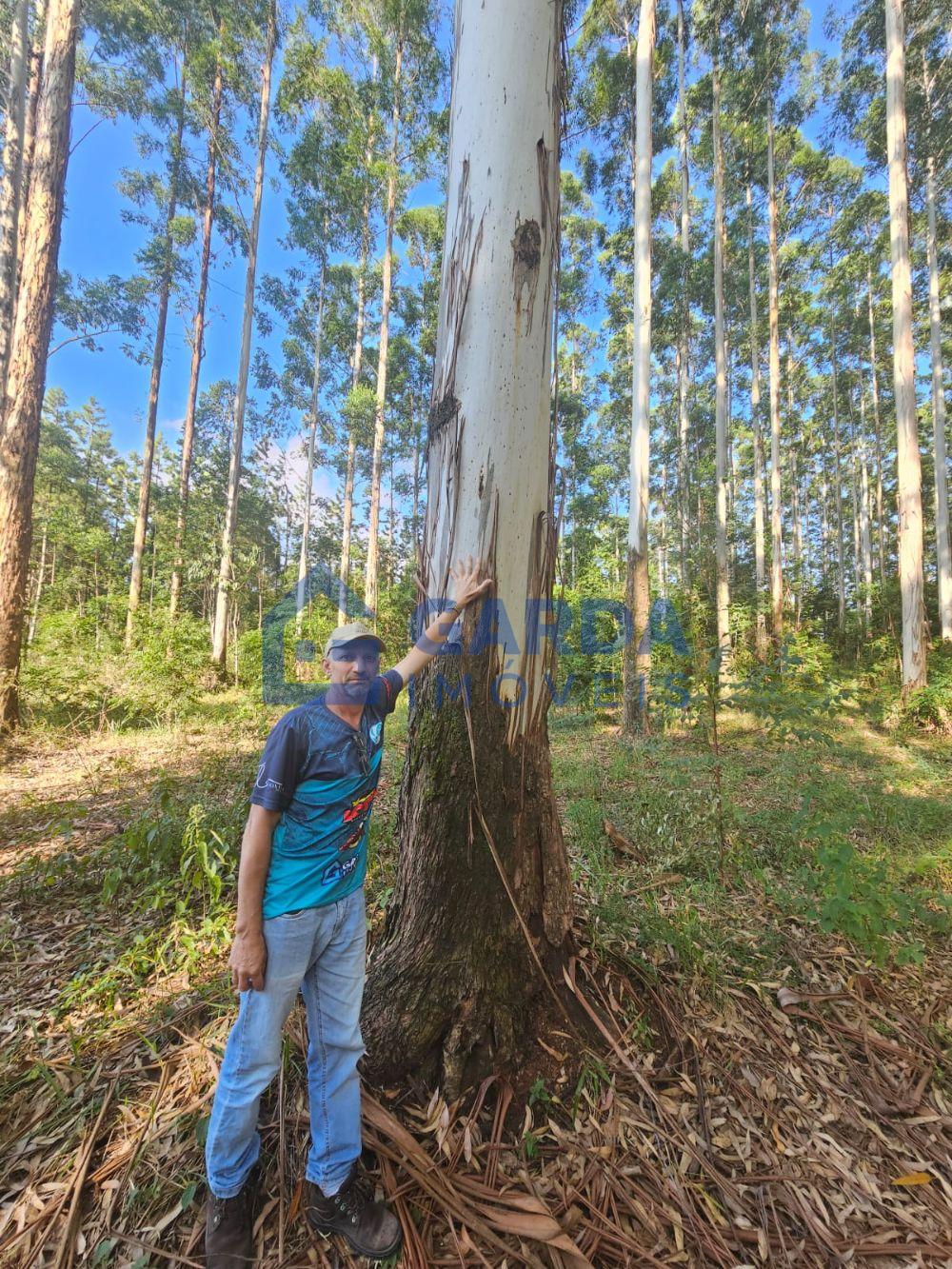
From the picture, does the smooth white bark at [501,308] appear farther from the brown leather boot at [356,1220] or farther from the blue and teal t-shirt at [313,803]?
the brown leather boot at [356,1220]

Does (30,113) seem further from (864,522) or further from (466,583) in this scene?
(864,522)

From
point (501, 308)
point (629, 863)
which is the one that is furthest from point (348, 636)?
Result: point (629, 863)

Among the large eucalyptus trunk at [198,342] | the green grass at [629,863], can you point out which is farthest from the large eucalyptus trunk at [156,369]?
the green grass at [629,863]

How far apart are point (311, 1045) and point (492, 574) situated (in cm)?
144

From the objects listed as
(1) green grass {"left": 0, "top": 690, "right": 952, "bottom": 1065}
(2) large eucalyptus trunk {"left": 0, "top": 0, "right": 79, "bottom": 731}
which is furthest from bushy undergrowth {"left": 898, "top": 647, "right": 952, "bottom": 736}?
(2) large eucalyptus trunk {"left": 0, "top": 0, "right": 79, "bottom": 731}

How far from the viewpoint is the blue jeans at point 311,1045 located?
4.22 ft

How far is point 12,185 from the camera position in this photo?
8086 millimetres

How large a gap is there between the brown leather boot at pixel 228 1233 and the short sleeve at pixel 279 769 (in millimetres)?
959

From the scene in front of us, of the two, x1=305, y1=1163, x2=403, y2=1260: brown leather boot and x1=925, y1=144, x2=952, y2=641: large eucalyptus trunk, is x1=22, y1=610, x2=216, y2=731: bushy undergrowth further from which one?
x1=925, y1=144, x2=952, y2=641: large eucalyptus trunk

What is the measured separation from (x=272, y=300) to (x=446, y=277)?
24.7 m

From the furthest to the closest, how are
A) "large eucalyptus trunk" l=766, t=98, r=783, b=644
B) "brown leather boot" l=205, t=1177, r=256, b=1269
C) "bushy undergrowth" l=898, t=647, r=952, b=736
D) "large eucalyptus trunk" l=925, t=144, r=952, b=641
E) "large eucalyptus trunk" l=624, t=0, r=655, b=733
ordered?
"large eucalyptus trunk" l=766, t=98, r=783, b=644, "large eucalyptus trunk" l=925, t=144, r=952, b=641, "large eucalyptus trunk" l=624, t=0, r=655, b=733, "bushy undergrowth" l=898, t=647, r=952, b=736, "brown leather boot" l=205, t=1177, r=256, b=1269

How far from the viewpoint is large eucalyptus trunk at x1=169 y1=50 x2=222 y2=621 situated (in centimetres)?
1414

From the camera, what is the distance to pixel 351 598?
18.8 metres
